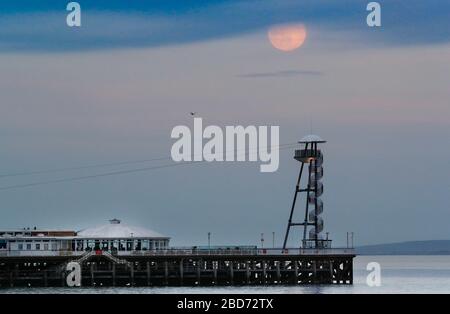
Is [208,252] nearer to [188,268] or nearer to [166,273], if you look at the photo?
[188,268]

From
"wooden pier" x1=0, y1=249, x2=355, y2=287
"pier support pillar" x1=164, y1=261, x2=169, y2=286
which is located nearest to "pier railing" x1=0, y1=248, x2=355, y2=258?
"wooden pier" x1=0, y1=249, x2=355, y2=287

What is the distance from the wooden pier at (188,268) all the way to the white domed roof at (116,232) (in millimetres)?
6883

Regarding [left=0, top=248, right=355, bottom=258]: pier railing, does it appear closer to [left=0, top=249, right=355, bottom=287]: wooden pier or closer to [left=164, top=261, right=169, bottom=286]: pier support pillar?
[left=0, top=249, right=355, bottom=287]: wooden pier

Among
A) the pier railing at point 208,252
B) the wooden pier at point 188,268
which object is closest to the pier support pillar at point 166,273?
the wooden pier at point 188,268

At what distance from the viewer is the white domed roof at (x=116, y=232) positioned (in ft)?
375

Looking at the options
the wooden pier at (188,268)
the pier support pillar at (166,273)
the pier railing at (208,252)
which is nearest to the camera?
the wooden pier at (188,268)

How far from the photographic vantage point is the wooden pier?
105 metres

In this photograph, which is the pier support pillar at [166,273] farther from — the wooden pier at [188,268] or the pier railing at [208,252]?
the pier railing at [208,252]

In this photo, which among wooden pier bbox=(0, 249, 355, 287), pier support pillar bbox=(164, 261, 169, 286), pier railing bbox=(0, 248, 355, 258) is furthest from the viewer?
pier railing bbox=(0, 248, 355, 258)

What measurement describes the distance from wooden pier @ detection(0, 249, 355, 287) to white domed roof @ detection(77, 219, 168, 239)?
6883 mm

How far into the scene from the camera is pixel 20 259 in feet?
345
